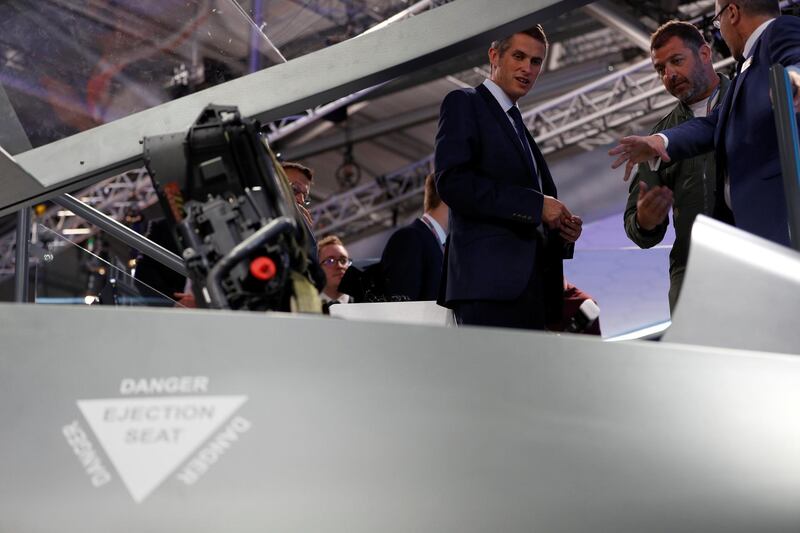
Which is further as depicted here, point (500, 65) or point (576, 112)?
point (576, 112)

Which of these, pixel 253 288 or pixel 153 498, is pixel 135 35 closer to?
pixel 253 288

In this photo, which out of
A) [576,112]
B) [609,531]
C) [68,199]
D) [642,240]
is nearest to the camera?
[609,531]

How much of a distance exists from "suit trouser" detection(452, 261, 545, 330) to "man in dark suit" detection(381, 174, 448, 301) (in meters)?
1.33

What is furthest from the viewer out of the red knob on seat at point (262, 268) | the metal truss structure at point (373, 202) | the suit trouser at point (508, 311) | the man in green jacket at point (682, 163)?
the metal truss structure at point (373, 202)

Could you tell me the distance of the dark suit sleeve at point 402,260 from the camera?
3795 millimetres

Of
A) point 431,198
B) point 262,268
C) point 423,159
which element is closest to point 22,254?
point 262,268

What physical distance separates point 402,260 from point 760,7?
5.73 ft

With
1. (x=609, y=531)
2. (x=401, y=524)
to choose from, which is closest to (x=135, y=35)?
(x=401, y=524)

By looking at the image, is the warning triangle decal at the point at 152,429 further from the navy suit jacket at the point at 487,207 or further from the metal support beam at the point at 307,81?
the navy suit jacket at the point at 487,207

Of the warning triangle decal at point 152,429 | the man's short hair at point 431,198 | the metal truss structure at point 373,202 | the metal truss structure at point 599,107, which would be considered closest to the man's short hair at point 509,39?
the man's short hair at point 431,198

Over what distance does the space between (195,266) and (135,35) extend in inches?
29.4

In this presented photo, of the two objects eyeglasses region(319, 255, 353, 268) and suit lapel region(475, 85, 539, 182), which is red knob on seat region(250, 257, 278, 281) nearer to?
suit lapel region(475, 85, 539, 182)

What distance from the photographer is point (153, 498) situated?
127 cm

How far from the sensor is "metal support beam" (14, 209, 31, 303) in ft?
8.21
